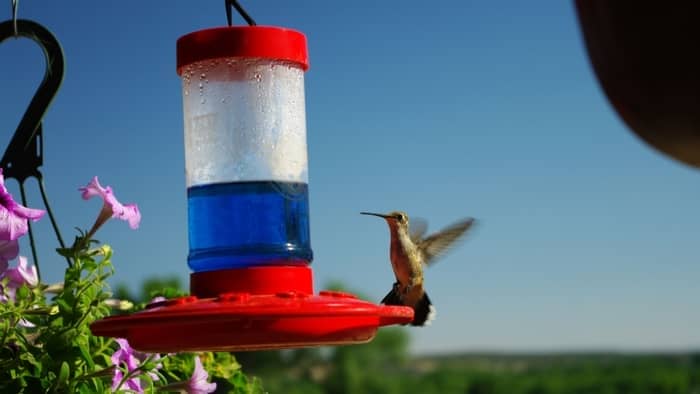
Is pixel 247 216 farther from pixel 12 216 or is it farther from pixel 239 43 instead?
pixel 12 216

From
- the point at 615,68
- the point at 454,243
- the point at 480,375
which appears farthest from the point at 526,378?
the point at 615,68

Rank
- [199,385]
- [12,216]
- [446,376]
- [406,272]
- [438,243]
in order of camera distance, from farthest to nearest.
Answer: [446,376]
[438,243]
[406,272]
[199,385]
[12,216]

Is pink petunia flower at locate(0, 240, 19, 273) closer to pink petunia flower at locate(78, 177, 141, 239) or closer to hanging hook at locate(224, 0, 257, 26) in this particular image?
pink petunia flower at locate(78, 177, 141, 239)

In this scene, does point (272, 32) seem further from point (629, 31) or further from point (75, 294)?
point (629, 31)

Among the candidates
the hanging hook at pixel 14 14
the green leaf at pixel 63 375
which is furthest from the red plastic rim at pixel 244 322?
the hanging hook at pixel 14 14

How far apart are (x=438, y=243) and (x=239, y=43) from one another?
196cm

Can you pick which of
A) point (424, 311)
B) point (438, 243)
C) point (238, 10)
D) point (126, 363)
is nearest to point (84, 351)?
point (126, 363)

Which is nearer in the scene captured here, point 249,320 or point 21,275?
point 249,320

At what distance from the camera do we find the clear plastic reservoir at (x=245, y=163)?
2.11m

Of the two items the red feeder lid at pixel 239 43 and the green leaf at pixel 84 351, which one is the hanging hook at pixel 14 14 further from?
the green leaf at pixel 84 351

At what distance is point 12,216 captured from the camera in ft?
6.89

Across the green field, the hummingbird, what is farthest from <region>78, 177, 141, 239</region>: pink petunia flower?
the green field

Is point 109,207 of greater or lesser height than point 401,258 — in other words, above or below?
above

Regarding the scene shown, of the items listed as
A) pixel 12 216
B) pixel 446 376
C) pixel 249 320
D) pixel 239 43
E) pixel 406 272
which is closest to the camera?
pixel 249 320
